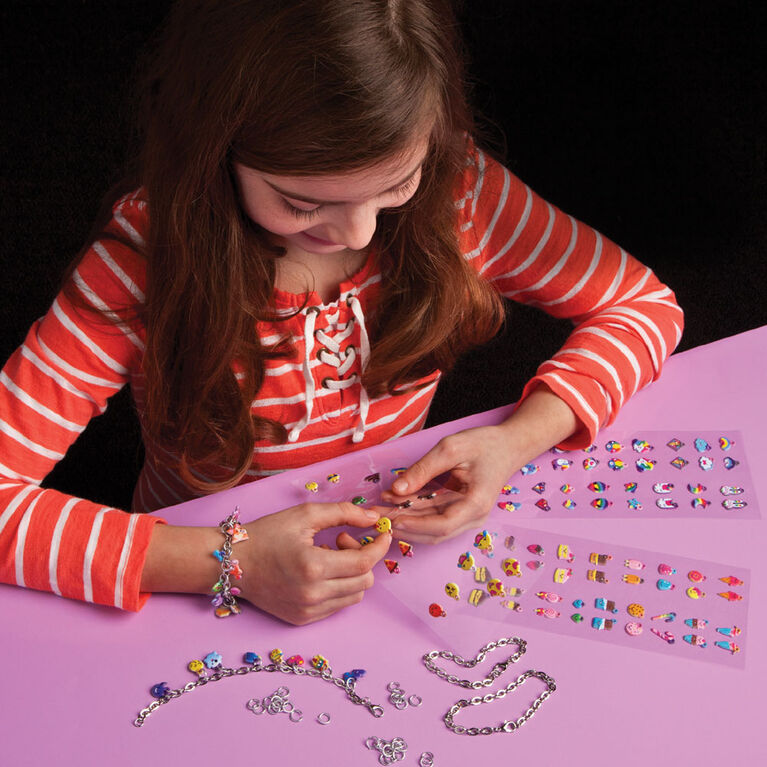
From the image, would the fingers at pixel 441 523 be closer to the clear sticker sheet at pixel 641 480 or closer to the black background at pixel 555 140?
the clear sticker sheet at pixel 641 480

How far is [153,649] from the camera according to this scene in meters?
0.80

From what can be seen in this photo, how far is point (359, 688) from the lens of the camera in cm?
77

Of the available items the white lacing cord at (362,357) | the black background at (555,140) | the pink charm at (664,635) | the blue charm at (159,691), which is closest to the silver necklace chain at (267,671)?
the blue charm at (159,691)

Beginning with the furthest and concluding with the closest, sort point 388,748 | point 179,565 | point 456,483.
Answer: point 456,483 < point 179,565 < point 388,748

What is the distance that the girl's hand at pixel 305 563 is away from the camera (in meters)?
0.81

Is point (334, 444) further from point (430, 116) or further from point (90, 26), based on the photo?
point (90, 26)

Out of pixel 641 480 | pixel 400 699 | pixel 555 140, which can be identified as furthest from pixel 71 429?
pixel 555 140

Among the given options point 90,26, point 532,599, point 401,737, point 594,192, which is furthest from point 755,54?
point 401,737

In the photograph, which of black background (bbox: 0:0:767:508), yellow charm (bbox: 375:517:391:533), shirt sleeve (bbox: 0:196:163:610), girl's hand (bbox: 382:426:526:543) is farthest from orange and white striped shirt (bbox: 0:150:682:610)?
black background (bbox: 0:0:767:508)

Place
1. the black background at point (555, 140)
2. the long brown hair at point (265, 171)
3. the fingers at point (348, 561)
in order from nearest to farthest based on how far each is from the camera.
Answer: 1. the long brown hair at point (265, 171)
2. the fingers at point (348, 561)
3. the black background at point (555, 140)

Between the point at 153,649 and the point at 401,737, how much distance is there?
22 centimetres

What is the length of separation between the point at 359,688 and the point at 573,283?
0.57 m

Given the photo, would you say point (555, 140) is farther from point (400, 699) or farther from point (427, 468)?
point (400, 699)

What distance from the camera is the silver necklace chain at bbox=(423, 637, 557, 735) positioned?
0.75 m
